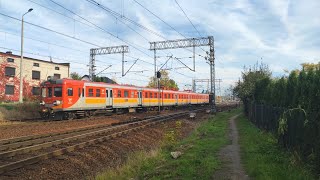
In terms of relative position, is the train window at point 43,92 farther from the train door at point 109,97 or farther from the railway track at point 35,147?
the railway track at point 35,147

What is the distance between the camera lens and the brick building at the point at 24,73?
40622 millimetres

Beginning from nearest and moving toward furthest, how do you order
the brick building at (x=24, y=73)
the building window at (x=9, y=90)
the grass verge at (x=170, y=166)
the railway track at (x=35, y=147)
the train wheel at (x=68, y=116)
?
the grass verge at (x=170, y=166) → the railway track at (x=35, y=147) → the train wheel at (x=68, y=116) → the brick building at (x=24, y=73) → the building window at (x=9, y=90)

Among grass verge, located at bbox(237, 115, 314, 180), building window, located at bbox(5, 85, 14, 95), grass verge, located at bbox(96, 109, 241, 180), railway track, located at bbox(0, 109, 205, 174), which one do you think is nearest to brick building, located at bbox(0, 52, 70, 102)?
building window, located at bbox(5, 85, 14, 95)

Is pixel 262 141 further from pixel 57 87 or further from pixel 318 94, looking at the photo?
pixel 57 87

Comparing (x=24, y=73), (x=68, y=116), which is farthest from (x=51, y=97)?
(x=24, y=73)

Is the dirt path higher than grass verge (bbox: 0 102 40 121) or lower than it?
lower

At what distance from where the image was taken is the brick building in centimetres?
4062

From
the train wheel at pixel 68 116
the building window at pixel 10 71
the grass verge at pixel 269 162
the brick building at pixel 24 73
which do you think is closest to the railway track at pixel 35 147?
the grass verge at pixel 269 162

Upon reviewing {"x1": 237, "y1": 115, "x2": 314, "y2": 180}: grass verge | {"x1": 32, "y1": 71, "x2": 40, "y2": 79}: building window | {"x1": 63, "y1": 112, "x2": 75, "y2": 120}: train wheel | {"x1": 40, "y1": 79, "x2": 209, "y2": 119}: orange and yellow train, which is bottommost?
{"x1": 237, "y1": 115, "x2": 314, "y2": 180}: grass verge

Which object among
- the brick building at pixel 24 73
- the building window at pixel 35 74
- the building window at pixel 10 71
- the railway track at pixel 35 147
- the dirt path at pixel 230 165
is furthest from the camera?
the building window at pixel 35 74

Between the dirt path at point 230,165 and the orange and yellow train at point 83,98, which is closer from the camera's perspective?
the dirt path at point 230,165

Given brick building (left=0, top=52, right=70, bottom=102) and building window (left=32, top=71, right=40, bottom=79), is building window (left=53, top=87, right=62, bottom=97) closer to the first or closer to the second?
brick building (left=0, top=52, right=70, bottom=102)

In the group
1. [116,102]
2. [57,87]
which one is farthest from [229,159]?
[116,102]

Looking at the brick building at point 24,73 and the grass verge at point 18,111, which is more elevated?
the brick building at point 24,73
